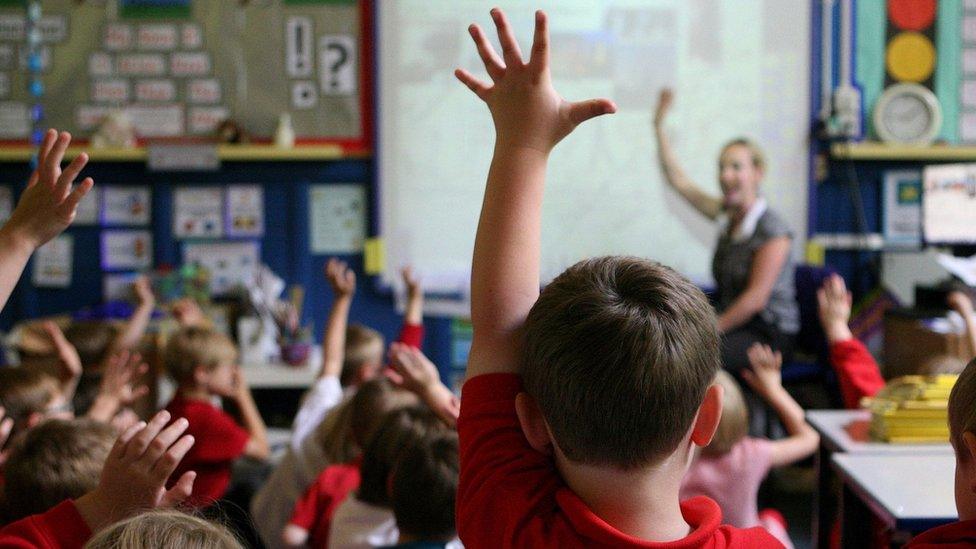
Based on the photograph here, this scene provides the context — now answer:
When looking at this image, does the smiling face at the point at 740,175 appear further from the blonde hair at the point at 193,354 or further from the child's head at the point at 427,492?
the child's head at the point at 427,492

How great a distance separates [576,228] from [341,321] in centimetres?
238

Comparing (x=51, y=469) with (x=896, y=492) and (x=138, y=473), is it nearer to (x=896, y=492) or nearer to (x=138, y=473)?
(x=138, y=473)

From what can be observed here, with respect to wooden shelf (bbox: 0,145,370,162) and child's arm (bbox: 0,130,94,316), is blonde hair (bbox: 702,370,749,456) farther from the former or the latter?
wooden shelf (bbox: 0,145,370,162)

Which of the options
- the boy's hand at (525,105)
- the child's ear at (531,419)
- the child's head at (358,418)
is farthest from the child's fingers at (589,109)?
the child's head at (358,418)

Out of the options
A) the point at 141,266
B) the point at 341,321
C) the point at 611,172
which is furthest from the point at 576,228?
the point at 341,321

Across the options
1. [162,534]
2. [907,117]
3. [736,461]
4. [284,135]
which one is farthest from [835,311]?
[284,135]

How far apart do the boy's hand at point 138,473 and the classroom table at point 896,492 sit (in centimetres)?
96

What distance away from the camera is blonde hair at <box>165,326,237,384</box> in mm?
2719

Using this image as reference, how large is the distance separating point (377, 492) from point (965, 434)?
1.04 metres

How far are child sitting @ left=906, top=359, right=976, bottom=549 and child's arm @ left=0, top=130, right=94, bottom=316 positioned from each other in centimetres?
98

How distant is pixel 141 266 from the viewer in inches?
190

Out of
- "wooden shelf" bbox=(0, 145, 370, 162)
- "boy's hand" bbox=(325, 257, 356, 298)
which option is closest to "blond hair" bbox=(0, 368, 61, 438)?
"boy's hand" bbox=(325, 257, 356, 298)

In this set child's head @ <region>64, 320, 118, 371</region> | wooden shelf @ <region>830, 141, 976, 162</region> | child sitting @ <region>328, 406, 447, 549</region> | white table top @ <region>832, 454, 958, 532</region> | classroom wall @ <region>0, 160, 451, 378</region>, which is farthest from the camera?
classroom wall @ <region>0, 160, 451, 378</region>

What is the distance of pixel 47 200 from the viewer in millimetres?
1184
